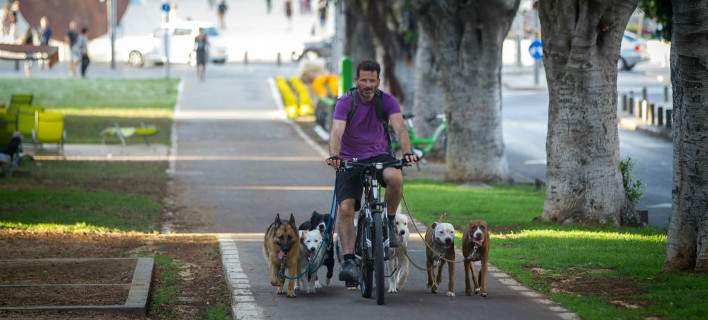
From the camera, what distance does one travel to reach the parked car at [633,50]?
206 ft

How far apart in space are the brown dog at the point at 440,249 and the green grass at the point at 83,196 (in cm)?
647

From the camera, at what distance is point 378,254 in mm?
11430

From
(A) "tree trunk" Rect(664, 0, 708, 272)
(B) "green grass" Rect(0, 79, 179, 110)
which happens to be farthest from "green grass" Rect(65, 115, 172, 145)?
(A) "tree trunk" Rect(664, 0, 708, 272)

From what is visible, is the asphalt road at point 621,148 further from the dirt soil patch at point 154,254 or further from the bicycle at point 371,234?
the bicycle at point 371,234

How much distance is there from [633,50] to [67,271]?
51536 millimetres

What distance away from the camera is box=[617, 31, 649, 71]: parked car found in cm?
6281

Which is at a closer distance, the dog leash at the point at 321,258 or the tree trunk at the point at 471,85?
the dog leash at the point at 321,258

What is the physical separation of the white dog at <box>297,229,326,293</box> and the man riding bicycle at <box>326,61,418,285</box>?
203 mm

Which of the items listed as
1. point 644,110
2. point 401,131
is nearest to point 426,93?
point 644,110

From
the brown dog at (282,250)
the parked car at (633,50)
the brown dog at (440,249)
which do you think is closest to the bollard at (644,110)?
the parked car at (633,50)

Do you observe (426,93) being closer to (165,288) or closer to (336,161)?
(165,288)

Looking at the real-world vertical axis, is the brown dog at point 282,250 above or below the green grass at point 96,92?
below

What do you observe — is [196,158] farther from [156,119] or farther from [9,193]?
[156,119]

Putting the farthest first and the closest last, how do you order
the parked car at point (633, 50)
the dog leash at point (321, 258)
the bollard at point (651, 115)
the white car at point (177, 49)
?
the white car at point (177, 49) < the parked car at point (633, 50) < the bollard at point (651, 115) < the dog leash at point (321, 258)
